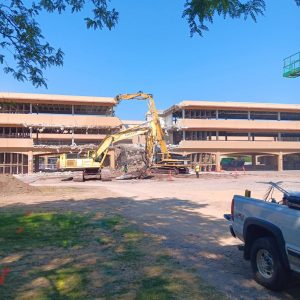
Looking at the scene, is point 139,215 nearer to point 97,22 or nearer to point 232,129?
point 97,22

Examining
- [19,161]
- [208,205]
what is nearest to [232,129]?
[19,161]

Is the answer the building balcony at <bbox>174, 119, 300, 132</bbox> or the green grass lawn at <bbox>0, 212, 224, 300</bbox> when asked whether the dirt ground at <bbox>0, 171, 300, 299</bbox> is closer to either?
the green grass lawn at <bbox>0, 212, 224, 300</bbox>

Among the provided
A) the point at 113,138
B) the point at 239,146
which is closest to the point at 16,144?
the point at 113,138

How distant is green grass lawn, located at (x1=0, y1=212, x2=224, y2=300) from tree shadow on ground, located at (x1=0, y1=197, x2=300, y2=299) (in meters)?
0.08

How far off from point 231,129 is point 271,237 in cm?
5939

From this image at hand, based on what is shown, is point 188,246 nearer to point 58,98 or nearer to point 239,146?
point 58,98

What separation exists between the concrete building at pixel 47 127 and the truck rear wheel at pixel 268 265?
50.0 m

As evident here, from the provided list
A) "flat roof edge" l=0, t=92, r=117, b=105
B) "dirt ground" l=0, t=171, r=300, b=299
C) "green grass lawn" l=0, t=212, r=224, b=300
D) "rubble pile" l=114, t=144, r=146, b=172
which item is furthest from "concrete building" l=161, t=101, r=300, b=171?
"green grass lawn" l=0, t=212, r=224, b=300

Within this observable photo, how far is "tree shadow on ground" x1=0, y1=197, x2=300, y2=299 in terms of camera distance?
5.84 metres

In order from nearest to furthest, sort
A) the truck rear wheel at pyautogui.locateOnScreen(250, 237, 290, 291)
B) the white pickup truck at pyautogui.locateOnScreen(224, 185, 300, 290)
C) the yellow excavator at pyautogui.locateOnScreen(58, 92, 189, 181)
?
the white pickup truck at pyautogui.locateOnScreen(224, 185, 300, 290) → the truck rear wheel at pyautogui.locateOnScreen(250, 237, 290, 291) → the yellow excavator at pyautogui.locateOnScreen(58, 92, 189, 181)

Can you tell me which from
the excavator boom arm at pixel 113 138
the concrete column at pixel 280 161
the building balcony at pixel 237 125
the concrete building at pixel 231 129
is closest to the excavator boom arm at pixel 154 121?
the excavator boom arm at pixel 113 138

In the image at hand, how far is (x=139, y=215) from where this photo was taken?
13.5 m

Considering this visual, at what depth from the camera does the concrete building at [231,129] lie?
201 ft

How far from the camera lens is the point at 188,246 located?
27.8 feet
